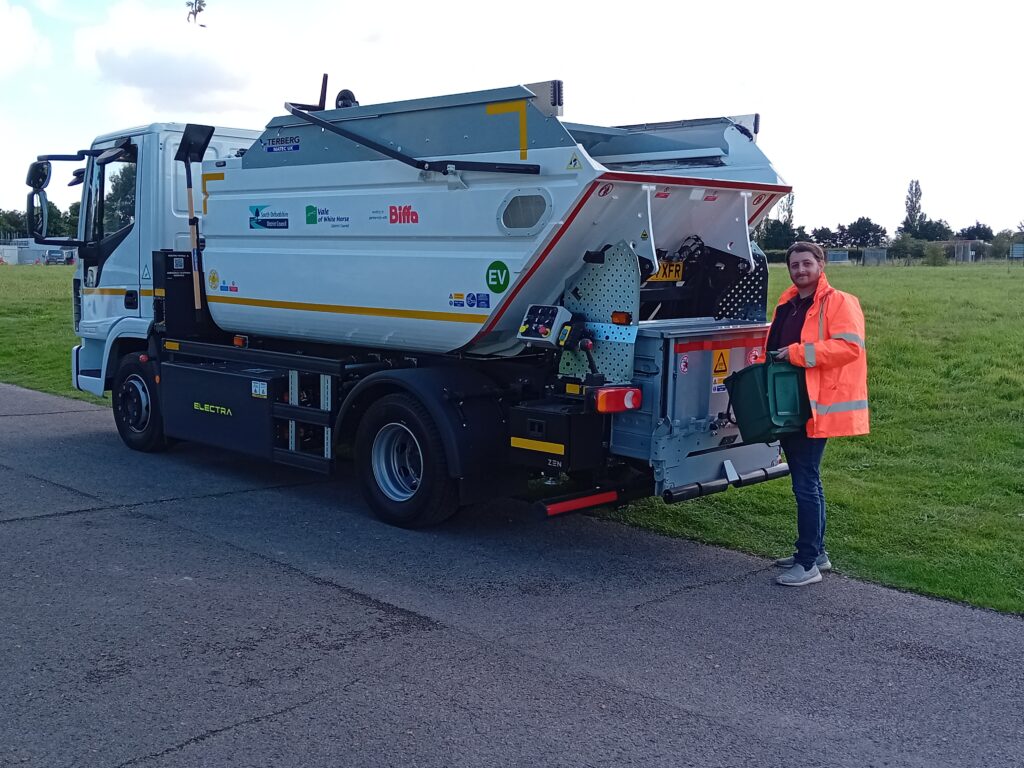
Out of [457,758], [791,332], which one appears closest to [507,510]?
[791,332]

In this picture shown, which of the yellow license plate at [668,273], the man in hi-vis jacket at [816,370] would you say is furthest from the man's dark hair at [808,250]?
the yellow license plate at [668,273]

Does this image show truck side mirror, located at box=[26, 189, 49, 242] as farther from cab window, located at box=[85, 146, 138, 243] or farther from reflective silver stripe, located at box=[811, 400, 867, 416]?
reflective silver stripe, located at box=[811, 400, 867, 416]

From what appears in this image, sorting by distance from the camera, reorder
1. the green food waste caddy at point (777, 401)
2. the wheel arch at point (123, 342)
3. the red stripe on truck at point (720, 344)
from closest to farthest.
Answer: the green food waste caddy at point (777, 401), the red stripe on truck at point (720, 344), the wheel arch at point (123, 342)

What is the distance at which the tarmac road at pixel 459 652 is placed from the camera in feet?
13.6

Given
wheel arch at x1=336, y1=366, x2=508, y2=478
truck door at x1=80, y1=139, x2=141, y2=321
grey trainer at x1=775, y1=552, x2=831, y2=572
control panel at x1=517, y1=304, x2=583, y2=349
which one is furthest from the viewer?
truck door at x1=80, y1=139, x2=141, y2=321

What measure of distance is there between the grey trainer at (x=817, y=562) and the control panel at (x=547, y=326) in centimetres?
185

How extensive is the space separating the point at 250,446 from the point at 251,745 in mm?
4806

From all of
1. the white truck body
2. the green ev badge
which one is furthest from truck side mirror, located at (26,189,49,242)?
the green ev badge

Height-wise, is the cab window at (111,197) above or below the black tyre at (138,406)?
above

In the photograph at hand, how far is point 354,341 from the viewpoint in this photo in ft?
26.6

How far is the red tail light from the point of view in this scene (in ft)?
21.2

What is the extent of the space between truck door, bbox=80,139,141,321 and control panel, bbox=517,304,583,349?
4749mm

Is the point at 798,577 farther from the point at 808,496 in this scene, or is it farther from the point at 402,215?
the point at 402,215

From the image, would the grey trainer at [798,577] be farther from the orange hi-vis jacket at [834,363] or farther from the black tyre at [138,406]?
the black tyre at [138,406]
